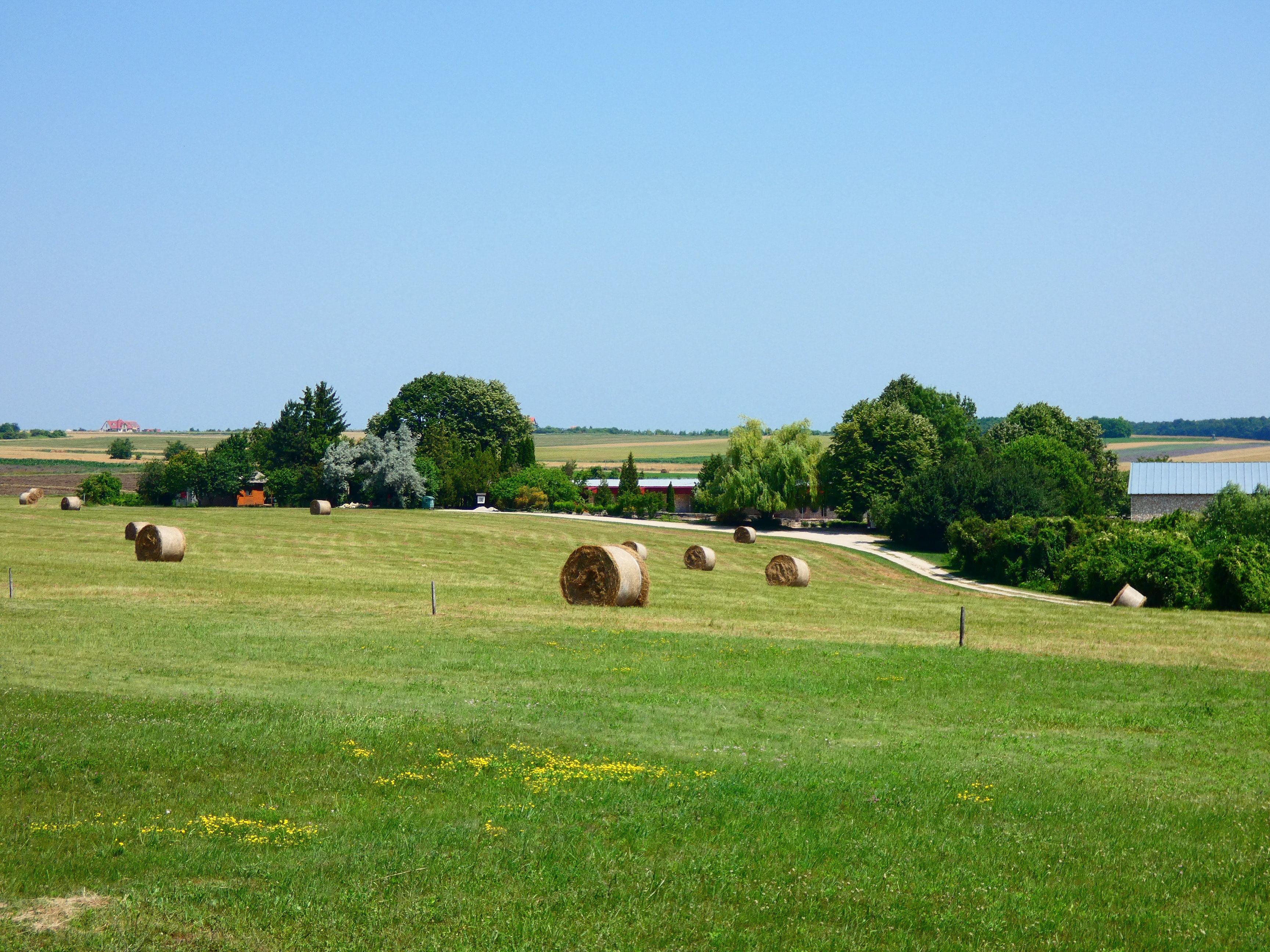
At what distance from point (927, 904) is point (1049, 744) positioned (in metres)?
7.39

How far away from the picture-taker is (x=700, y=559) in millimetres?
54906

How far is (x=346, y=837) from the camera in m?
11.3

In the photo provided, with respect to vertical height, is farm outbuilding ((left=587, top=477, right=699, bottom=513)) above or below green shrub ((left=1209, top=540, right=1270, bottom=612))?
above

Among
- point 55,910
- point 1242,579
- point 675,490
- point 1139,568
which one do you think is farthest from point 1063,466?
point 55,910

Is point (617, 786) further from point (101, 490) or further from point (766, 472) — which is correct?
point (101, 490)

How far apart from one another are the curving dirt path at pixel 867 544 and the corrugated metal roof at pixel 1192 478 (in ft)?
57.6

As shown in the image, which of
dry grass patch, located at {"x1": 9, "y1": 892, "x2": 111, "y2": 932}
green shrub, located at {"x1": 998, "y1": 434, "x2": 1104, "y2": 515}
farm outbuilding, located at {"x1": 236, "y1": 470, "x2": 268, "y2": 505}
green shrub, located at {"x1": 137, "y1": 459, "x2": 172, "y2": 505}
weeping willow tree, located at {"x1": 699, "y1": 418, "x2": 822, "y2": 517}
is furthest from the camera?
green shrub, located at {"x1": 137, "y1": 459, "x2": 172, "y2": 505}

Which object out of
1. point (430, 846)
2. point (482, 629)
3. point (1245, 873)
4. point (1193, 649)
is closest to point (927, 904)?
point (1245, 873)

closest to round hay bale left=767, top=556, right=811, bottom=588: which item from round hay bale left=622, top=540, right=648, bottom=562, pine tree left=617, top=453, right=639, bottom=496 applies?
round hay bale left=622, top=540, right=648, bottom=562

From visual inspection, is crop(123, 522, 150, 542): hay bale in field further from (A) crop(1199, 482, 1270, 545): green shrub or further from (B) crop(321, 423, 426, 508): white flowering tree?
(A) crop(1199, 482, 1270, 545): green shrub

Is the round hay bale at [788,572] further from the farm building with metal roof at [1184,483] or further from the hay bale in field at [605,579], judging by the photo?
the farm building with metal roof at [1184,483]

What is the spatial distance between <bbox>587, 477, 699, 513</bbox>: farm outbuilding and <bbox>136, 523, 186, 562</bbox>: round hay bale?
65.5 metres

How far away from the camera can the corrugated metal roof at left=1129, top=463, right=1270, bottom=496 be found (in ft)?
250

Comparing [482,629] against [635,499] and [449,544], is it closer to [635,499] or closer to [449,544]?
[449,544]
